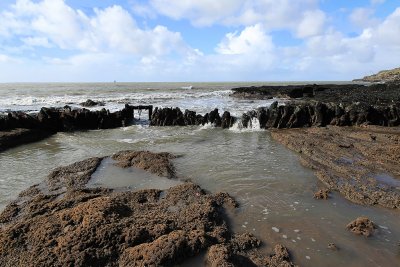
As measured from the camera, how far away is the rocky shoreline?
4473 mm

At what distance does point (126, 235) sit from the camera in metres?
4.84

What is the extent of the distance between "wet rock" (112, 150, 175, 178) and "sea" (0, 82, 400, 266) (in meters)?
0.30

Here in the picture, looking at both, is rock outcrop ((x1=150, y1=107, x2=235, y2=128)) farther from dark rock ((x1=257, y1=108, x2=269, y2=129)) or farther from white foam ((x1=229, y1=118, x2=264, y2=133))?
dark rock ((x1=257, y1=108, x2=269, y2=129))

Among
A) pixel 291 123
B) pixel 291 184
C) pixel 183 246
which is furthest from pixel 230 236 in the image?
pixel 291 123

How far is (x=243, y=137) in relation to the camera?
16094mm

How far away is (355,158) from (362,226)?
5.43 m

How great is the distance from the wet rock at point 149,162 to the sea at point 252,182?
302 millimetres

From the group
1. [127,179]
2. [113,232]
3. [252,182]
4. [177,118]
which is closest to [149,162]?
[127,179]

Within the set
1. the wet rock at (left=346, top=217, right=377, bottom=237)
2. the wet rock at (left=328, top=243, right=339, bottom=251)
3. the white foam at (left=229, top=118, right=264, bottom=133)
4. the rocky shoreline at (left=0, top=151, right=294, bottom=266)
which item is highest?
the rocky shoreline at (left=0, top=151, right=294, bottom=266)

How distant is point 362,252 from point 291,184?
3.38 m

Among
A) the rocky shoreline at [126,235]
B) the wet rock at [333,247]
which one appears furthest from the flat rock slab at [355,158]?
the rocky shoreline at [126,235]

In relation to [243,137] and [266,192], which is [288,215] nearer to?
[266,192]

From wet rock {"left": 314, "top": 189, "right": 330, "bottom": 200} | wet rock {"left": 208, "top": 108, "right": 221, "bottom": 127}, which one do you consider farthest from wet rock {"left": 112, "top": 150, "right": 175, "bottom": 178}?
wet rock {"left": 208, "top": 108, "right": 221, "bottom": 127}

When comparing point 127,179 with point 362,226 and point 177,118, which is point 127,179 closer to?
point 362,226
